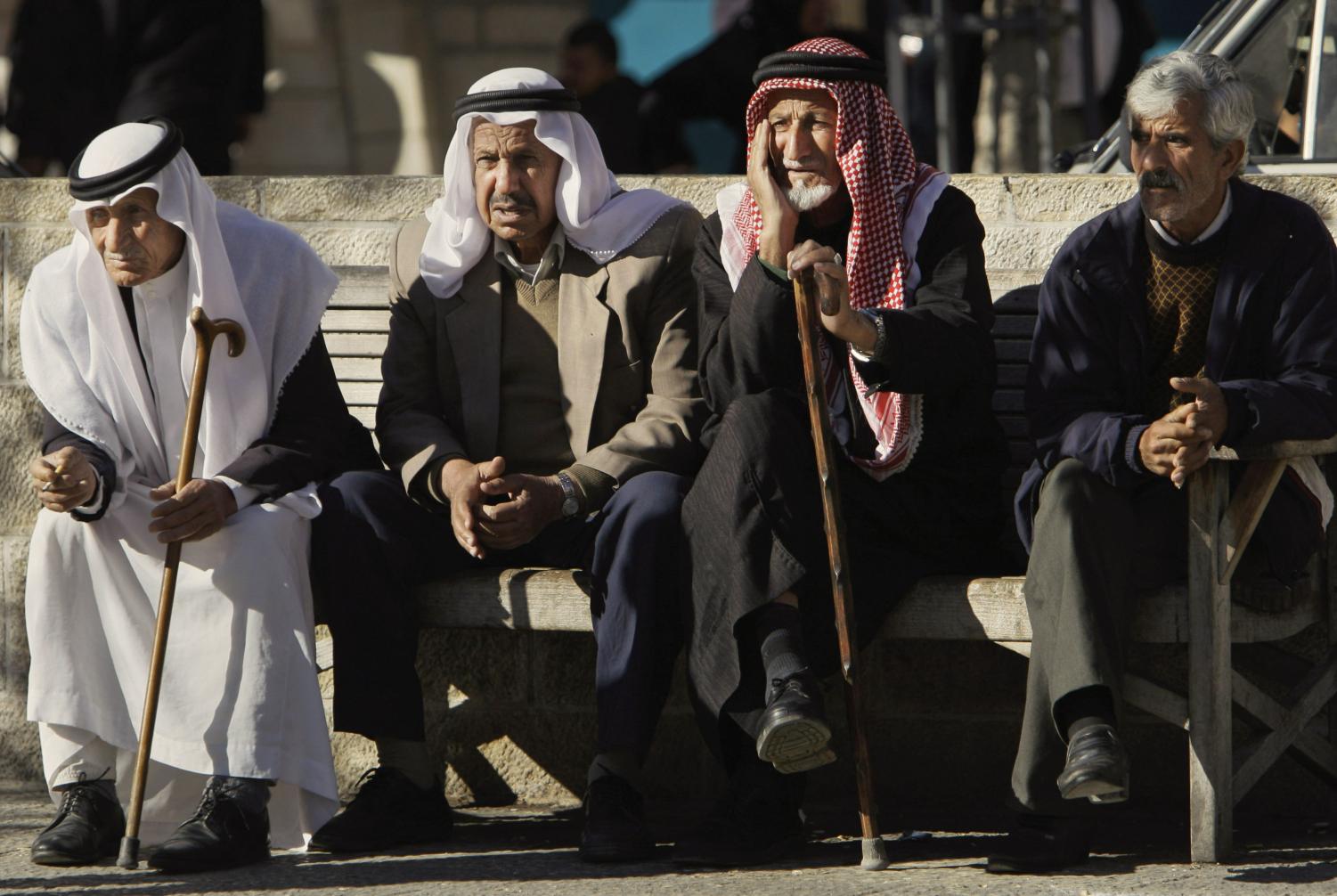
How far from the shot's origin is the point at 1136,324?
4.93m

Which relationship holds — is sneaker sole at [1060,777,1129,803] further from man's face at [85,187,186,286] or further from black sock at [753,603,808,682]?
man's face at [85,187,186,286]

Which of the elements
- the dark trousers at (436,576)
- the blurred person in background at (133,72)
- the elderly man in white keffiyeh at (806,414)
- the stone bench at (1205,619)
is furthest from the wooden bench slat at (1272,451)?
the blurred person in background at (133,72)

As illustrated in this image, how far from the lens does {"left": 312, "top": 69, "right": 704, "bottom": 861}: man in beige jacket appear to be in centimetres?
491

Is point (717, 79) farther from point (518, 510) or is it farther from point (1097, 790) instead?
point (1097, 790)

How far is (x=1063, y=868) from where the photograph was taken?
466cm

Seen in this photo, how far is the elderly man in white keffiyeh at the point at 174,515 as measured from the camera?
195 inches

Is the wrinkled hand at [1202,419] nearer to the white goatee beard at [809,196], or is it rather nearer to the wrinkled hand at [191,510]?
the white goatee beard at [809,196]

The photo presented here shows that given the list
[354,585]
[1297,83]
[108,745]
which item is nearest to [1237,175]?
[1297,83]

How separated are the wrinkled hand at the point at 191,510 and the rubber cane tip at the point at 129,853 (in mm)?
664

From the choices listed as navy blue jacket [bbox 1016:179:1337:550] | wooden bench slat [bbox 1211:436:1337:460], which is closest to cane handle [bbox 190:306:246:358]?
navy blue jacket [bbox 1016:179:1337:550]

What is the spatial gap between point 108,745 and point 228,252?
3.98 ft

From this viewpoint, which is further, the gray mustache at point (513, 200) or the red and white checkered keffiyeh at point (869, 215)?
the gray mustache at point (513, 200)

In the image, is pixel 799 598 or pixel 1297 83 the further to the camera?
pixel 1297 83

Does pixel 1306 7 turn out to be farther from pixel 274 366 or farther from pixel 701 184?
pixel 274 366
